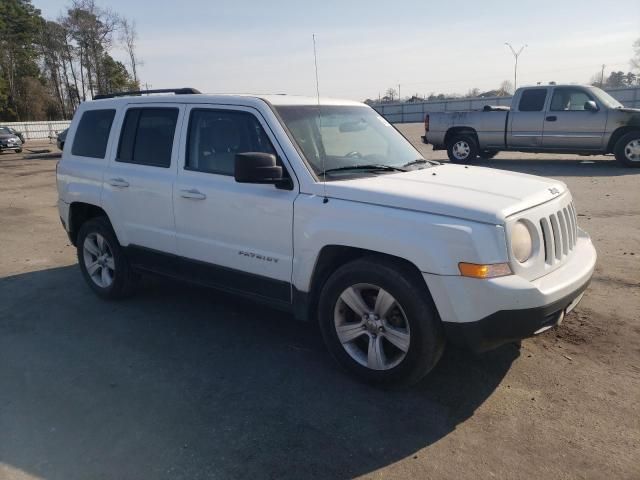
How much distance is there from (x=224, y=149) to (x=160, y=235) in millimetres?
1056

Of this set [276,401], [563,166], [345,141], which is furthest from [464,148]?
[276,401]

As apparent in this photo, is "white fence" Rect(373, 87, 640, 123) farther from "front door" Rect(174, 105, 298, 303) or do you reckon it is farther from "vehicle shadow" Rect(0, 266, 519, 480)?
"vehicle shadow" Rect(0, 266, 519, 480)

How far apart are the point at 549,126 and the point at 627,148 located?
1905 millimetres

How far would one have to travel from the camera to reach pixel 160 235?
476 cm

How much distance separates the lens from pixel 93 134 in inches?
216

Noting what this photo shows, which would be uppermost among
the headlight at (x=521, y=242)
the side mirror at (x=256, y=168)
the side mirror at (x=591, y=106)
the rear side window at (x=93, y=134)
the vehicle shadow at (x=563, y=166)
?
the rear side window at (x=93, y=134)

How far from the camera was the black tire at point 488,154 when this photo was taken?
618 inches

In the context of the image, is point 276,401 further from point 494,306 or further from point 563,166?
point 563,166

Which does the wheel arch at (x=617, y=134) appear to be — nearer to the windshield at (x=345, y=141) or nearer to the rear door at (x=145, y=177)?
the windshield at (x=345, y=141)

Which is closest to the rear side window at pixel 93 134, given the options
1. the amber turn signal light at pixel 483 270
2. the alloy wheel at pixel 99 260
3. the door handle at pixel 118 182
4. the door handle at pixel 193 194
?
the door handle at pixel 118 182

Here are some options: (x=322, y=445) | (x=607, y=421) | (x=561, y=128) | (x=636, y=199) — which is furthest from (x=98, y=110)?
(x=561, y=128)

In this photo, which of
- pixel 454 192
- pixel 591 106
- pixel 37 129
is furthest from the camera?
pixel 37 129

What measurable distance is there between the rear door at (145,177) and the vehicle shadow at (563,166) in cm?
1034

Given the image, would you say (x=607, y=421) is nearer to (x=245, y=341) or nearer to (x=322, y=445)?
(x=322, y=445)
